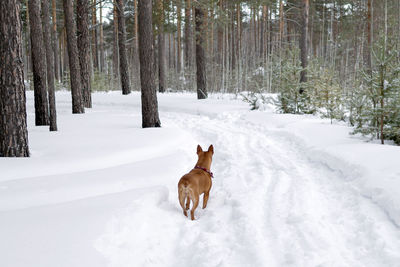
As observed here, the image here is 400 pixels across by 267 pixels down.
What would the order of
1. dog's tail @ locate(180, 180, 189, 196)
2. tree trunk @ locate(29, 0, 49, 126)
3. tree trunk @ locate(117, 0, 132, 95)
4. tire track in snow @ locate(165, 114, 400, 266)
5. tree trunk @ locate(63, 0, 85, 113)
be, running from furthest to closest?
tree trunk @ locate(117, 0, 132, 95)
tree trunk @ locate(63, 0, 85, 113)
tree trunk @ locate(29, 0, 49, 126)
dog's tail @ locate(180, 180, 189, 196)
tire track in snow @ locate(165, 114, 400, 266)

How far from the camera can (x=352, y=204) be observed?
406 centimetres

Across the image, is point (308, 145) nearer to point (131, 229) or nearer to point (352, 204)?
point (352, 204)

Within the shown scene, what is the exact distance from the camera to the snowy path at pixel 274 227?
116 inches

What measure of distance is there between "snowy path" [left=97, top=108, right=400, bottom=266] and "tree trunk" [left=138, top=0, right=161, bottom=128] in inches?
177

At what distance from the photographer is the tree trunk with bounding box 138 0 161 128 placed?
9266mm

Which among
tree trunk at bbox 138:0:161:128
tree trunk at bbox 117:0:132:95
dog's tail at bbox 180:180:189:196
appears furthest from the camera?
tree trunk at bbox 117:0:132:95

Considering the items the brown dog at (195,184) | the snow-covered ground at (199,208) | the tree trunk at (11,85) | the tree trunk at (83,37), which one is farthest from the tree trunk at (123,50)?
the brown dog at (195,184)

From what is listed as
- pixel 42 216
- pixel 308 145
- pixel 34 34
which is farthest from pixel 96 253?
pixel 34 34

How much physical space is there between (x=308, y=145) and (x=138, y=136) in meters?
4.22

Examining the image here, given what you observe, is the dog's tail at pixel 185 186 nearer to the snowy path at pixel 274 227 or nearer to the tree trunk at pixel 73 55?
the snowy path at pixel 274 227

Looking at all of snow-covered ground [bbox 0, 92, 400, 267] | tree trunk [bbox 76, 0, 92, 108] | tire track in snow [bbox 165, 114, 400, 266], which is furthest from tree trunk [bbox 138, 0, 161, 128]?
tree trunk [bbox 76, 0, 92, 108]

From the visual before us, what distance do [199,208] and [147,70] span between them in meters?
6.14

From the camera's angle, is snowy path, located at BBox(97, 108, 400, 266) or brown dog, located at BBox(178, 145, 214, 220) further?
brown dog, located at BBox(178, 145, 214, 220)

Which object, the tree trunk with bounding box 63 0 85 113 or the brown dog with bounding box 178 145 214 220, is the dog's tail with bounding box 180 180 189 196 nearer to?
the brown dog with bounding box 178 145 214 220
